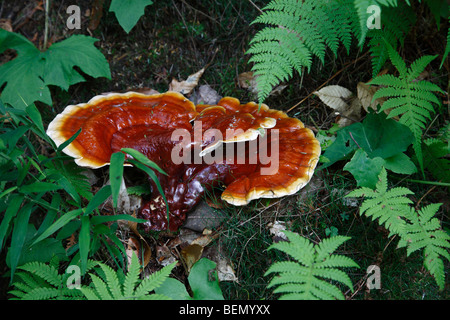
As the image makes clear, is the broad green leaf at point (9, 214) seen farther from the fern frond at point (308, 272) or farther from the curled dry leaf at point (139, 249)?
the fern frond at point (308, 272)

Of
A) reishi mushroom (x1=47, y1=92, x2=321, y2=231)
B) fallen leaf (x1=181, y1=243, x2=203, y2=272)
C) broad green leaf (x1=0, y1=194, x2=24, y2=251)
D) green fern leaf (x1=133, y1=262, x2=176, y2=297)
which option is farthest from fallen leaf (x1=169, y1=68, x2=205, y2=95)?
green fern leaf (x1=133, y1=262, x2=176, y2=297)

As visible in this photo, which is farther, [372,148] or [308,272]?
[372,148]

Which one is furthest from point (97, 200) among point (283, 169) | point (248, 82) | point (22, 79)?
point (248, 82)

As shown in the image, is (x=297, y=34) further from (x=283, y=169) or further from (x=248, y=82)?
(x=283, y=169)

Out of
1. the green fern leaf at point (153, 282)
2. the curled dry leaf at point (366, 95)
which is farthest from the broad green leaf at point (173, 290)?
the curled dry leaf at point (366, 95)

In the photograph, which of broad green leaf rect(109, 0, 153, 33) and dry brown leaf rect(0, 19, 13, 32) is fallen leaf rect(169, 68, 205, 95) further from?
dry brown leaf rect(0, 19, 13, 32)

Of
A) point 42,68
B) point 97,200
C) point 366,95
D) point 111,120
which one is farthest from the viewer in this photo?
point 42,68
